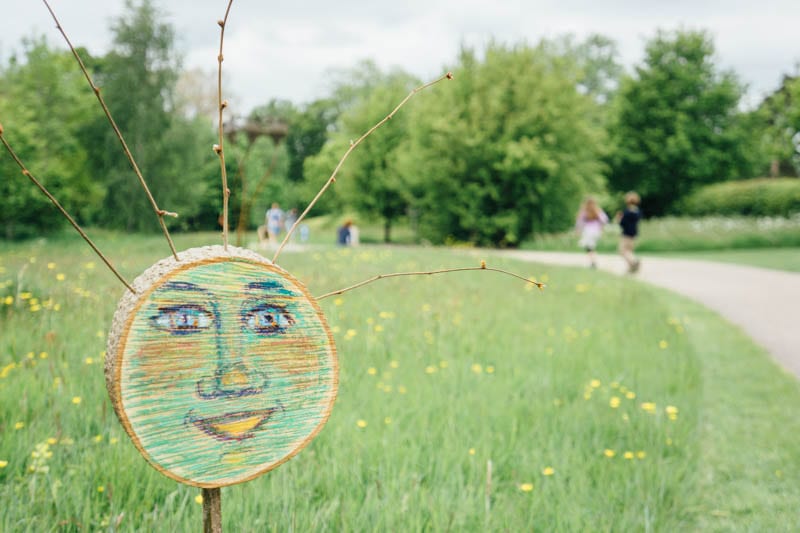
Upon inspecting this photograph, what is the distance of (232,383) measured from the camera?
Result: 117 cm

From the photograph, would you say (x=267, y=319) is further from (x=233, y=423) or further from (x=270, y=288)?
(x=233, y=423)

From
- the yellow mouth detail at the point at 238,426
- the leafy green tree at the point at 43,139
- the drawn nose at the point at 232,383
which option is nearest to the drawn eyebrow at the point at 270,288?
the drawn nose at the point at 232,383

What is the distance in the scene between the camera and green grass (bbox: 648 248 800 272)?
47.8 feet

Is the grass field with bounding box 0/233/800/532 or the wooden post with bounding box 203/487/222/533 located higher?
the wooden post with bounding box 203/487/222/533

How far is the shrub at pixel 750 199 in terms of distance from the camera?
24.0 meters

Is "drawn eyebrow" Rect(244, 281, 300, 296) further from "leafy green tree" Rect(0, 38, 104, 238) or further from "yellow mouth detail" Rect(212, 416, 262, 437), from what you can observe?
"leafy green tree" Rect(0, 38, 104, 238)

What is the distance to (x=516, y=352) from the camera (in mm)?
4445

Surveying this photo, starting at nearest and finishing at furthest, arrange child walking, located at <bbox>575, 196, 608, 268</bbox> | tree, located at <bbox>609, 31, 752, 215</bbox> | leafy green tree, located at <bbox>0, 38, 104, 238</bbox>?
child walking, located at <bbox>575, 196, 608, 268</bbox>, leafy green tree, located at <bbox>0, 38, 104, 238</bbox>, tree, located at <bbox>609, 31, 752, 215</bbox>

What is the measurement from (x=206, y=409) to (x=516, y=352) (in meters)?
3.54

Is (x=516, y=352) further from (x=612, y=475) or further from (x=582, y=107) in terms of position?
(x=582, y=107)

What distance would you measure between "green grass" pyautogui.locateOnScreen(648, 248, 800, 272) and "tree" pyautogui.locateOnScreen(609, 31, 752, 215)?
1090cm

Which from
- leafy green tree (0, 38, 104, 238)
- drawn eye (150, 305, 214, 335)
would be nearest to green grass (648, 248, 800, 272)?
drawn eye (150, 305, 214, 335)

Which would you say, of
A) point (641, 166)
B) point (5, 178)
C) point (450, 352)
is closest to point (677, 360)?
point (450, 352)

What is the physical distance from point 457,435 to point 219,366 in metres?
2.00
